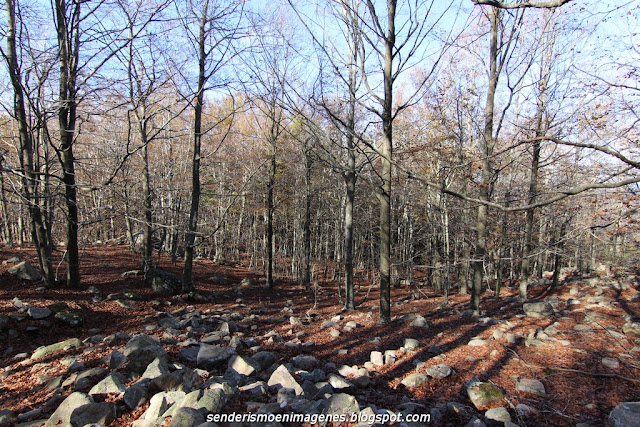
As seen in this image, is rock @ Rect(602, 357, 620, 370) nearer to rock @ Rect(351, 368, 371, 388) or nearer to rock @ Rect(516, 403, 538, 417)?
rock @ Rect(516, 403, 538, 417)

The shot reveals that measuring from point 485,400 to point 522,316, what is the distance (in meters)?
5.06

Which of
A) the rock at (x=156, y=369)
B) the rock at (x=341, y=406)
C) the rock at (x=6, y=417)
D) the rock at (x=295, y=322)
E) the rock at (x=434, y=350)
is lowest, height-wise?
the rock at (x=295, y=322)

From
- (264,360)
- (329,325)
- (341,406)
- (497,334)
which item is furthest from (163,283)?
(497,334)

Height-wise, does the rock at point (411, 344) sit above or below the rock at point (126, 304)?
below

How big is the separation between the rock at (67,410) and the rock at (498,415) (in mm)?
3989

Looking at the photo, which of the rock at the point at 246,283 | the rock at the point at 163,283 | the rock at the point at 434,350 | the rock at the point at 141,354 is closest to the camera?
the rock at the point at 141,354

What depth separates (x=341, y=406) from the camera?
3230mm

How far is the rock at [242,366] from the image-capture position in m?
4.31

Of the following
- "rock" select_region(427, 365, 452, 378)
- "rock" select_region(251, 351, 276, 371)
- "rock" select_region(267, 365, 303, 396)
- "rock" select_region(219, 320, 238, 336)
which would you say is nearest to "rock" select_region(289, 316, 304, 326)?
"rock" select_region(219, 320, 238, 336)

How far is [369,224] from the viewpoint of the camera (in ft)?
64.7

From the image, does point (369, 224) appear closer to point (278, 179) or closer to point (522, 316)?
point (278, 179)

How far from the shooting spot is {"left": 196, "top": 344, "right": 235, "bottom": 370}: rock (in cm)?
450

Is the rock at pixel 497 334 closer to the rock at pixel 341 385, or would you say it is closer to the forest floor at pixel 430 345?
the forest floor at pixel 430 345

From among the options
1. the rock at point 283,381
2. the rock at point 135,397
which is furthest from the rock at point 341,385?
the rock at point 135,397
